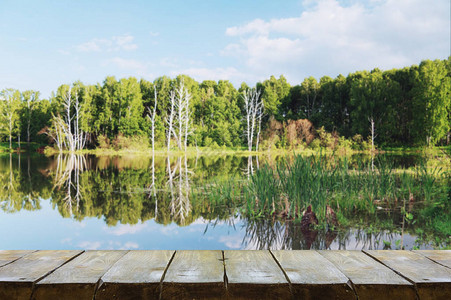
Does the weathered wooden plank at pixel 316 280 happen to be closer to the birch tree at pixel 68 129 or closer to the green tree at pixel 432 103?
the birch tree at pixel 68 129

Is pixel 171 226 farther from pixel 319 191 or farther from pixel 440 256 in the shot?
pixel 440 256

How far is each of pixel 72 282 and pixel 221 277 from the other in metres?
0.46

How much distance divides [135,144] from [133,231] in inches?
843

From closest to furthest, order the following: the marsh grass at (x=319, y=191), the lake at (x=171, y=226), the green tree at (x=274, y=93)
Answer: the lake at (x=171, y=226), the marsh grass at (x=319, y=191), the green tree at (x=274, y=93)

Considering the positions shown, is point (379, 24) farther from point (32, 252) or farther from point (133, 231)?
point (32, 252)

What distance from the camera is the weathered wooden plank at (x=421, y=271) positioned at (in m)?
1.07

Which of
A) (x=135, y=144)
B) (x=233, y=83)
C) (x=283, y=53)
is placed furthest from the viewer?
(x=233, y=83)

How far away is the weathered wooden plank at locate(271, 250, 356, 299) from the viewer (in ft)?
3.41

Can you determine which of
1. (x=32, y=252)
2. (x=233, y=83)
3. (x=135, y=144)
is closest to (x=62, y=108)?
(x=135, y=144)

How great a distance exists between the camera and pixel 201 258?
49.9 inches

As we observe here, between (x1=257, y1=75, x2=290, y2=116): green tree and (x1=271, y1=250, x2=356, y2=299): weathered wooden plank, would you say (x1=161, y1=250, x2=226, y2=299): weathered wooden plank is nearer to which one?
(x1=271, y1=250, x2=356, y2=299): weathered wooden plank

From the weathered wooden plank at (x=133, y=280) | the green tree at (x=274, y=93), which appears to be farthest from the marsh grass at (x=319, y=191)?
the green tree at (x=274, y=93)

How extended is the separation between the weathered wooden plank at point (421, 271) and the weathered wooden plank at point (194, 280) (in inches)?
24.7

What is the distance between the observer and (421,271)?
118cm
